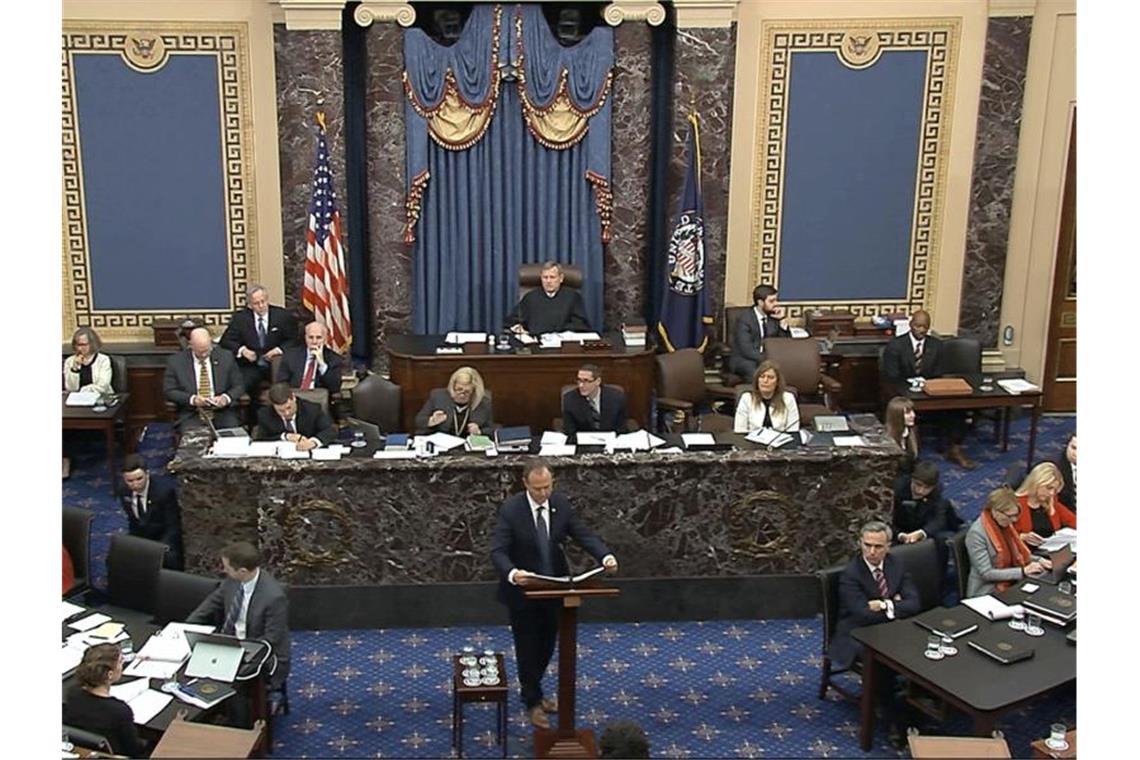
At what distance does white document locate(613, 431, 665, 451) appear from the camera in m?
7.98

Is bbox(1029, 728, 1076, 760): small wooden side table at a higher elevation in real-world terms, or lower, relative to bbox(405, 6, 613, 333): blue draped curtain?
lower

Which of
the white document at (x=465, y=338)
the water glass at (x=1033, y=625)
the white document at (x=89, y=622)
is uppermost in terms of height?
the white document at (x=465, y=338)

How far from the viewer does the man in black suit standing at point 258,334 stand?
34.0 feet

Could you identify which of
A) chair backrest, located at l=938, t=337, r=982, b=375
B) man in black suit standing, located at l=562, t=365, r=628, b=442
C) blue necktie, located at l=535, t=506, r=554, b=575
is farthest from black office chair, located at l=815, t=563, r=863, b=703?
chair backrest, located at l=938, t=337, r=982, b=375

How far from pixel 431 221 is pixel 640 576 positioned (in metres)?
4.52

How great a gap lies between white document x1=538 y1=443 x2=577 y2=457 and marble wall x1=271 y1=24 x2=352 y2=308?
3992 millimetres

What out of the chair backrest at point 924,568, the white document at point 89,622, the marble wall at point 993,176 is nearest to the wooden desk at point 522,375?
the marble wall at point 993,176

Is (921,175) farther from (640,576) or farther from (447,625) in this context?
(447,625)

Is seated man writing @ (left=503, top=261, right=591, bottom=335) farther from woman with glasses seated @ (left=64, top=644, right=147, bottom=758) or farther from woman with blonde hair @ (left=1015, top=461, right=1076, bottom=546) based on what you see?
woman with glasses seated @ (left=64, top=644, right=147, bottom=758)

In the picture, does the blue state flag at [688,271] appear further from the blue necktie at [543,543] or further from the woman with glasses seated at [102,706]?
the woman with glasses seated at [102,706]

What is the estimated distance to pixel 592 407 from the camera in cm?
890

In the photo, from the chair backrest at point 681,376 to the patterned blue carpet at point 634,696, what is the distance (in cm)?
246

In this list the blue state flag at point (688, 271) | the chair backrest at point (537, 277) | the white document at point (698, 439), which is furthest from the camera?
the blue state flag at point (688, 271)

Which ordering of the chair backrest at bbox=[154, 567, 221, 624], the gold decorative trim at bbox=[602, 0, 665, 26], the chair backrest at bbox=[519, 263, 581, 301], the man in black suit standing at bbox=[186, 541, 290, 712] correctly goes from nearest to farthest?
the man in black suit standing at bbox=[186, 541, 290, 712] < the chair backrest at bbox=[154, 567, 221, 624] < the gold decorative trim at bbox=[602, 0, 665, 26] < the chair backrest at bbox=[519, 263, 581, 301]
